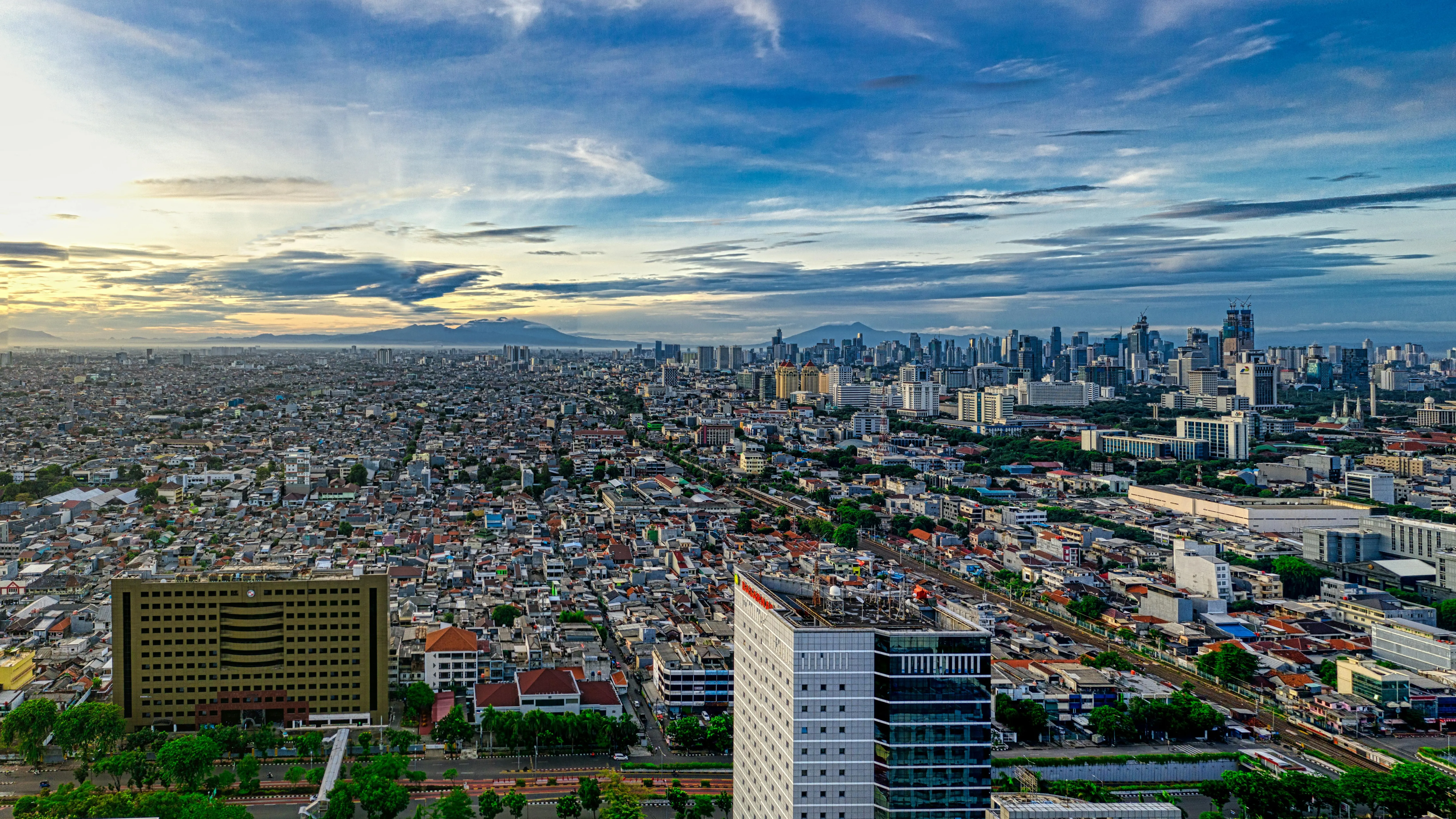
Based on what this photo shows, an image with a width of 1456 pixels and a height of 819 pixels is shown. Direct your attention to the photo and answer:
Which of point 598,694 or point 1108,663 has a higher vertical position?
point 598,694

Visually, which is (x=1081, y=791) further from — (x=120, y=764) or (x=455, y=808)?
(x=120, y=764)

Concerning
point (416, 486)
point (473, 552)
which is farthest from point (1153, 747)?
point (416, 486)

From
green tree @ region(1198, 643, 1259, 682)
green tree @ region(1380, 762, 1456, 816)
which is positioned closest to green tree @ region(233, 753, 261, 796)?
green tree @ region(1380, 762, 1456, 816)

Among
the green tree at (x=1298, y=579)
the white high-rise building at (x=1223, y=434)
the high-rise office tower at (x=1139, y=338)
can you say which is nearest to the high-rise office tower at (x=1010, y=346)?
the high-rise office tower at (x=1139, y=338)

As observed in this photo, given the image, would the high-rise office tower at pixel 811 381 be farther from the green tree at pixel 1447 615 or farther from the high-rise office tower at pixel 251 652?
the high-rise office tower at pixel 251 652

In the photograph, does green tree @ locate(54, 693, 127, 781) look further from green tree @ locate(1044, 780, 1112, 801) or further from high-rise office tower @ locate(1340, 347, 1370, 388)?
high-rise office tower @ locate(1340, 347, 1370, 388)

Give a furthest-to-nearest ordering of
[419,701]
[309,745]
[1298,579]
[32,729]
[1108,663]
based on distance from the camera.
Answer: [1298,579] → [1108,663] → [419,701] → [309,745] → [32,729]

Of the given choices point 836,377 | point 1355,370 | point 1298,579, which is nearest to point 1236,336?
point 1355,370

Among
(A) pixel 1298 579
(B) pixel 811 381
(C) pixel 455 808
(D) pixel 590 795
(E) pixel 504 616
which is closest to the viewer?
(C) pixel 455 808

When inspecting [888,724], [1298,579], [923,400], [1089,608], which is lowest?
[1089,608]
